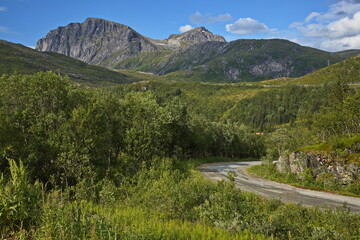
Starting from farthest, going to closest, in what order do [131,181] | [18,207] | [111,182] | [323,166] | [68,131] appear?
[323,166], [68,131], [131,181], [111,182], [18,207]

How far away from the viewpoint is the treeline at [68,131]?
25641mm

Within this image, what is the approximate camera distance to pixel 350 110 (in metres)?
51.2

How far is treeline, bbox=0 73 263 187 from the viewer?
1009 inches

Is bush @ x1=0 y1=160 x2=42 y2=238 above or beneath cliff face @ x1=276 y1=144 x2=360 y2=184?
above

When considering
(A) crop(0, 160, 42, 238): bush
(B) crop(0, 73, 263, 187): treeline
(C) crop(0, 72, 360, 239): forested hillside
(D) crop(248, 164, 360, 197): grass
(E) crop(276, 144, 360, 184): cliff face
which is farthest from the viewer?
(E) crop(276, 144, 360, 184): cliff face

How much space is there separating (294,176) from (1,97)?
44.9 m

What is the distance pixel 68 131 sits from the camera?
90.4 ft

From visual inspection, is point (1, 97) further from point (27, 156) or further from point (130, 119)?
point (130, 119)

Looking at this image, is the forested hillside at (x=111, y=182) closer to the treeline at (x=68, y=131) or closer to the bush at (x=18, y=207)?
the bush at (x=18, y=207)

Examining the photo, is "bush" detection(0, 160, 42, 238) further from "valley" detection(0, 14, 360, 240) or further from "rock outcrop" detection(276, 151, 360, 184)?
"rock outcrop" detection(276, 151, 360, 184)

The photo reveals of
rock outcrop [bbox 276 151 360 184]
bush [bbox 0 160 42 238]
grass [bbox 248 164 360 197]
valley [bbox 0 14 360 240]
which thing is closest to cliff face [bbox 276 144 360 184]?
rock outcrop [bbox 276 151 360 184]

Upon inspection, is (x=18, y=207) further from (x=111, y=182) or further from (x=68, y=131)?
(x=68, y=131)

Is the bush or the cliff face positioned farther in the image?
the cliff face

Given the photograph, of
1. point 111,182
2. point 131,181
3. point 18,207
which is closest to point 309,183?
point 131,181
